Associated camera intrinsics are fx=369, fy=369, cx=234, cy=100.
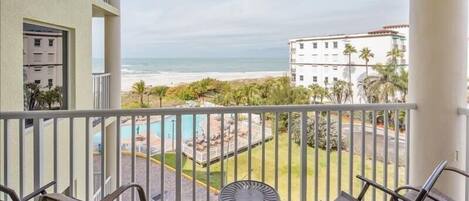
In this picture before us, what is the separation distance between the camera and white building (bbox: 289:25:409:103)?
7000 mm

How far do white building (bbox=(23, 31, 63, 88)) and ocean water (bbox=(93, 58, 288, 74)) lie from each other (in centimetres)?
376

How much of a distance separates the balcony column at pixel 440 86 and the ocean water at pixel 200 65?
209 inches

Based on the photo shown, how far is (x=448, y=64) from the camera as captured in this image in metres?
2.93

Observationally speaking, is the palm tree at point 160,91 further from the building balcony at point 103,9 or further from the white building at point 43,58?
the white building at point 43,58

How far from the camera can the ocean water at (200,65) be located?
29.6 ft

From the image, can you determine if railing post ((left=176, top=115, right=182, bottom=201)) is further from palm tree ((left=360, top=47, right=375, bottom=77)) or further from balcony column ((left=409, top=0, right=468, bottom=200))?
palm tree ((left=360, top=47, right=375, bottom=77))

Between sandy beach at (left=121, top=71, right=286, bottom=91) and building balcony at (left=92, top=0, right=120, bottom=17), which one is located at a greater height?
building balcony at (left=92, top=0, right=120, bottom=17)

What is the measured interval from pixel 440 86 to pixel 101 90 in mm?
5903

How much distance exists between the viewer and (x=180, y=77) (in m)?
8.84

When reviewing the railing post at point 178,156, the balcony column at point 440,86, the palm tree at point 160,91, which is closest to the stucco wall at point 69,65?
the railing post at point 178,156

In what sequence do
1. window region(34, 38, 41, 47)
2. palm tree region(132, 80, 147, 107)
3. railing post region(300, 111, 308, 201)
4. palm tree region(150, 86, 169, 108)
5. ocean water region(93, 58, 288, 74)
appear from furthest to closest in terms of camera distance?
ocean water region(93, 58, 288, 74)
palm tree region(132, 80, 147, 107)
palm tree region(150, 86, 169, 108)
window region(34, 38, 41, 47)
railing post region(300, 111, 308, 201)

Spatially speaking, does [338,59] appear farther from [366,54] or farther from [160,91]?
[160,91]

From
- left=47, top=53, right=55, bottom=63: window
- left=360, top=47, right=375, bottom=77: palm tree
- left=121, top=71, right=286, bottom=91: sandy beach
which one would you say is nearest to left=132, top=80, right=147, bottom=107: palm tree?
left=121, top=71, right=286, bottom=91: sandy beach

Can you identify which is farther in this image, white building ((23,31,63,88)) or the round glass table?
white building ((23,31,63,88))
